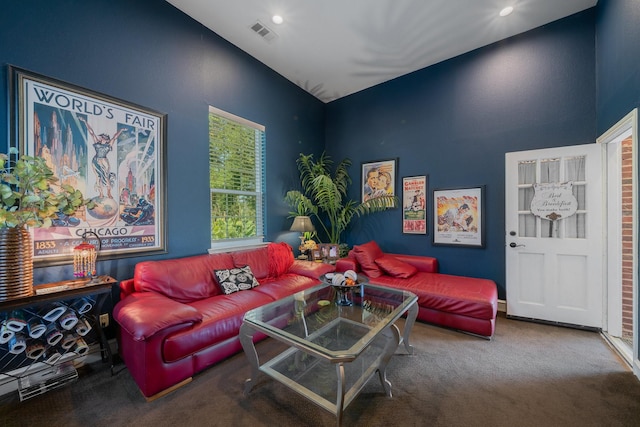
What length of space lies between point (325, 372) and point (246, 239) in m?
2.10

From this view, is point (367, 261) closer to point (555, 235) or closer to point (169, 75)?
point (555, 235)

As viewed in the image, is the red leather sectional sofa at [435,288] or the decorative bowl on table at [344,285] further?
the red leather sectional sofa at [435,288]

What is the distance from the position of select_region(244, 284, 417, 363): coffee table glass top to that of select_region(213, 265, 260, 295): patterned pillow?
2.28ft

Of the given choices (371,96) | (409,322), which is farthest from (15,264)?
(371,96)

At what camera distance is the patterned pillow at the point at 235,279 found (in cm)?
248

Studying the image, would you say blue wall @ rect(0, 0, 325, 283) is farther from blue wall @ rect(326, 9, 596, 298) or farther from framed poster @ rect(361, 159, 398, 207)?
blue wall @ rect(326, 9, 596, 298)

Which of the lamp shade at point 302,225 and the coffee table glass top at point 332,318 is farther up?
the lamp shade at point 302,225

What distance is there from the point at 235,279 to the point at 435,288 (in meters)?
2.20

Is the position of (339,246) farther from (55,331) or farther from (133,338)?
(55,331)

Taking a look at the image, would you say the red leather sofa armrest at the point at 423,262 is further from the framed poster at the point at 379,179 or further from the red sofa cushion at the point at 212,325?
the red sofa cushion at the point at 212,325

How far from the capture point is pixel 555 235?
8.93 feet

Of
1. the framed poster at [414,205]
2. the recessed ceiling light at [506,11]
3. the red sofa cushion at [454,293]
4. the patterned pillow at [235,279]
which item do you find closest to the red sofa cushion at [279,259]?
the patterned pillow at [235,279]

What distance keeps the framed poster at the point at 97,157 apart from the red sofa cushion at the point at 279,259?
1196mm

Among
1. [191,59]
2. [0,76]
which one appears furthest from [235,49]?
[0,76]
